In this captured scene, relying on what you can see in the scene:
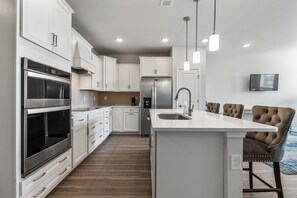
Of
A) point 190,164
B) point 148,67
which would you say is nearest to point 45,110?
point 190,164

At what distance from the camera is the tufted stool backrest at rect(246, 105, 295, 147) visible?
1633mm

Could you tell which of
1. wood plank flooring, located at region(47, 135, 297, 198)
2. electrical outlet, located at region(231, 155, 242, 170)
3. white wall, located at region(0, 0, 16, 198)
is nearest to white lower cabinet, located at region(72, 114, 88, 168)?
wood plank flooring, located at region(47, 135, 297, 198)

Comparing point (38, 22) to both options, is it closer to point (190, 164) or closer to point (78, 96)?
point (190, 164)

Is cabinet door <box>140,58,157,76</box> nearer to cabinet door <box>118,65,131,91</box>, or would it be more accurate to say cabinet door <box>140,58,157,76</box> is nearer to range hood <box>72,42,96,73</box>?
cabinet door <box>118,65,131,91</box>

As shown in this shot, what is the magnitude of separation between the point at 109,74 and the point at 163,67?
165cm

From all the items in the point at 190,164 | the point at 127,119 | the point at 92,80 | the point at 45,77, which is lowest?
the point at 127,119

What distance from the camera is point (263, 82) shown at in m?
6.31

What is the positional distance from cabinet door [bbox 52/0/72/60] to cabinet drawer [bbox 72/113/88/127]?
0.87m

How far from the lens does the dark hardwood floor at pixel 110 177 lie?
6.99 feet

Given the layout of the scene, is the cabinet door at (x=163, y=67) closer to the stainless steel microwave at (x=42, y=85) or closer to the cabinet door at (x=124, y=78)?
the cabinet door at (x=124, y=78)

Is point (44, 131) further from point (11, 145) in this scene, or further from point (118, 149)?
point (118, 149)

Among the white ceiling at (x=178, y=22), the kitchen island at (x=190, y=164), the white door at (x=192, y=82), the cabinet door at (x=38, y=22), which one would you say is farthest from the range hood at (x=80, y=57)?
the white door at (x=192, y=82)

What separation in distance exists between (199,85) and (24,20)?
4482mm

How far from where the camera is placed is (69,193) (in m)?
2.13
